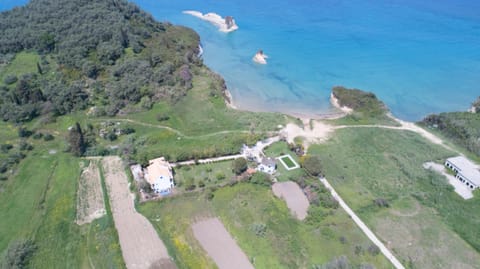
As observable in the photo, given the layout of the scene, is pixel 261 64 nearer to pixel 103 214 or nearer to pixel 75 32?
pixel 75 32

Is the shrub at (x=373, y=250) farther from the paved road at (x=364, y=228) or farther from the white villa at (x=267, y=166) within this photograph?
the white villa at (x=267, y=166)

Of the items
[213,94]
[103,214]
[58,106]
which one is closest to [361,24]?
[213,94]

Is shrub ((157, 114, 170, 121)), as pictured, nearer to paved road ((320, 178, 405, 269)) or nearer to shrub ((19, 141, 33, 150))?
shrub ((19, 141, 33, 150))

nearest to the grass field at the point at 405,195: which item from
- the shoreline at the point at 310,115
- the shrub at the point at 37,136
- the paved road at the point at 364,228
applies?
the paved road at the point at 364,228

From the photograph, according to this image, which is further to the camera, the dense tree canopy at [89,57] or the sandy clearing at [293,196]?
the dense tree canopy at [89,57]

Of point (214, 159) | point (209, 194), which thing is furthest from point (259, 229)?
point (214, 159)

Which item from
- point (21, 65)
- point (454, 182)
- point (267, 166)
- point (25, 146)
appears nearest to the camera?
point (454, 182)

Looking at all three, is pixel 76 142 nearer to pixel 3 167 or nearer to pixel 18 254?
pixel 3 167
